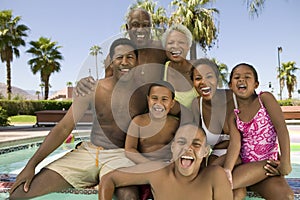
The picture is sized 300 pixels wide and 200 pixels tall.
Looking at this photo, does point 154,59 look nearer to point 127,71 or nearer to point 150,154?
point 127,71

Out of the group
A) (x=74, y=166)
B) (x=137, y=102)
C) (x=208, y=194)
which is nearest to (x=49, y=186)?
(x=74, y=166)

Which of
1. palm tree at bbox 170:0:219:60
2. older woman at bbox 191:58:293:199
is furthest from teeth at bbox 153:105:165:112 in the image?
palm tree at bbox 170:0:219:60

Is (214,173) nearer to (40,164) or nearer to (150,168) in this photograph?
(150,168)

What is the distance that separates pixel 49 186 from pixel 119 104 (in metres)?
0.85

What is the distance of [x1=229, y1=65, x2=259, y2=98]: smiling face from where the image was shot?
8.60 feet

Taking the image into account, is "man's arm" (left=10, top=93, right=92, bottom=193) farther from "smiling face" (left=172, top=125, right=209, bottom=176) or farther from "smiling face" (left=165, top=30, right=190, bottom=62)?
"smiling face" (left=165, top=30, right=190, bottom=62)

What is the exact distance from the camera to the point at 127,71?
2781 millimetres

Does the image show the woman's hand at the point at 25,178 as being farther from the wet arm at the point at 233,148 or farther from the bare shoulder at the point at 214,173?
the wet arm at the point at 233,148

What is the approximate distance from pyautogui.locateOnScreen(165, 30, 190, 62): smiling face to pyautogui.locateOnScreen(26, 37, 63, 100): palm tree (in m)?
31.1

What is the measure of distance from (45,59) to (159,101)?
32.8 metres

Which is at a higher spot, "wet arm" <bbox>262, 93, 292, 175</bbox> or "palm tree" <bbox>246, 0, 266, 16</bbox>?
"palm tree" <bbox>246, 0, 266, 16</bbox>

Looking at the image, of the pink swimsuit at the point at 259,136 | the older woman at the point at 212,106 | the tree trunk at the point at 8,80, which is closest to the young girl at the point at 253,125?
the pink swimsuit at the point at 259,136

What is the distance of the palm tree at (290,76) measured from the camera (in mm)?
49844

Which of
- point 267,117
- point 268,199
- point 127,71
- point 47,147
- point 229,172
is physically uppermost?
point 127,71
